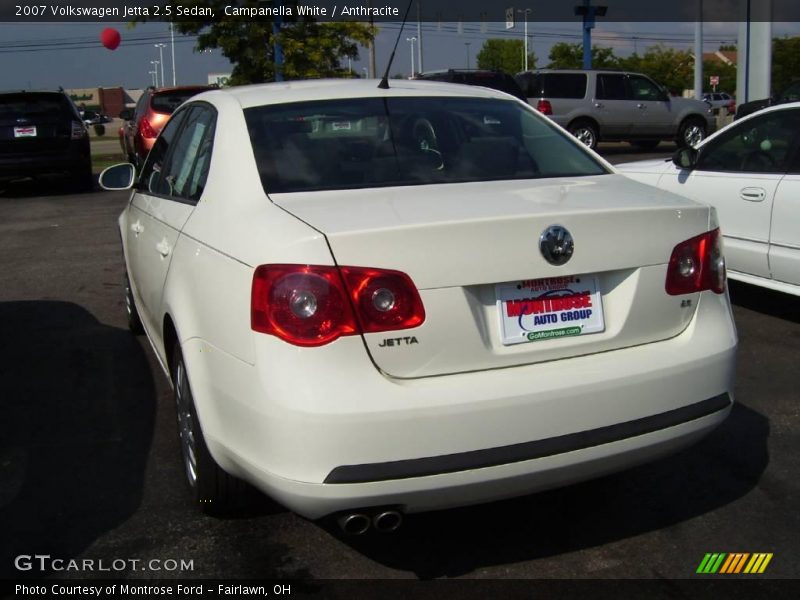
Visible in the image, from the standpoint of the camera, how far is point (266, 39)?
22.9 metres

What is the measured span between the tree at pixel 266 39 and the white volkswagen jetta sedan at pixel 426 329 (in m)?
19.5

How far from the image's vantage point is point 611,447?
3031 mm

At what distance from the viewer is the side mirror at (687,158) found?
6.66 metres

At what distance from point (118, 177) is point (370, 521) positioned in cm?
329

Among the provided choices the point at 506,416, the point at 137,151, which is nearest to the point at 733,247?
the point at 506,416

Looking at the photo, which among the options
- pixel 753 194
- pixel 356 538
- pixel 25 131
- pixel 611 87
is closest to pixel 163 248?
pixel 356 538

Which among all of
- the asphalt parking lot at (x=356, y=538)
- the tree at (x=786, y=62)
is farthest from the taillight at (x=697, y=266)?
the tree at (x=786, y=62)

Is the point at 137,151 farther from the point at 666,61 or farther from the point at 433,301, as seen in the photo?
the point at 666,61

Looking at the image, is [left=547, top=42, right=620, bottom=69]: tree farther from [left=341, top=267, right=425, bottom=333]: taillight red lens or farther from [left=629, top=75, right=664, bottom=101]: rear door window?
[left=341, top=267, right=425, bottom=333]: taillight red lens

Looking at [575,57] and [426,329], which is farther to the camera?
[575,57]

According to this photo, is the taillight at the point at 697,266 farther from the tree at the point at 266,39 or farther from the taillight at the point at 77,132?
the tree at the point at 266,39

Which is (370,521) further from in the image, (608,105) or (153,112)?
(608,105)

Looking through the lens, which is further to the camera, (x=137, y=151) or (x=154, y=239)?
(x=137, y=151)

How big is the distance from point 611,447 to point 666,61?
77.3m
